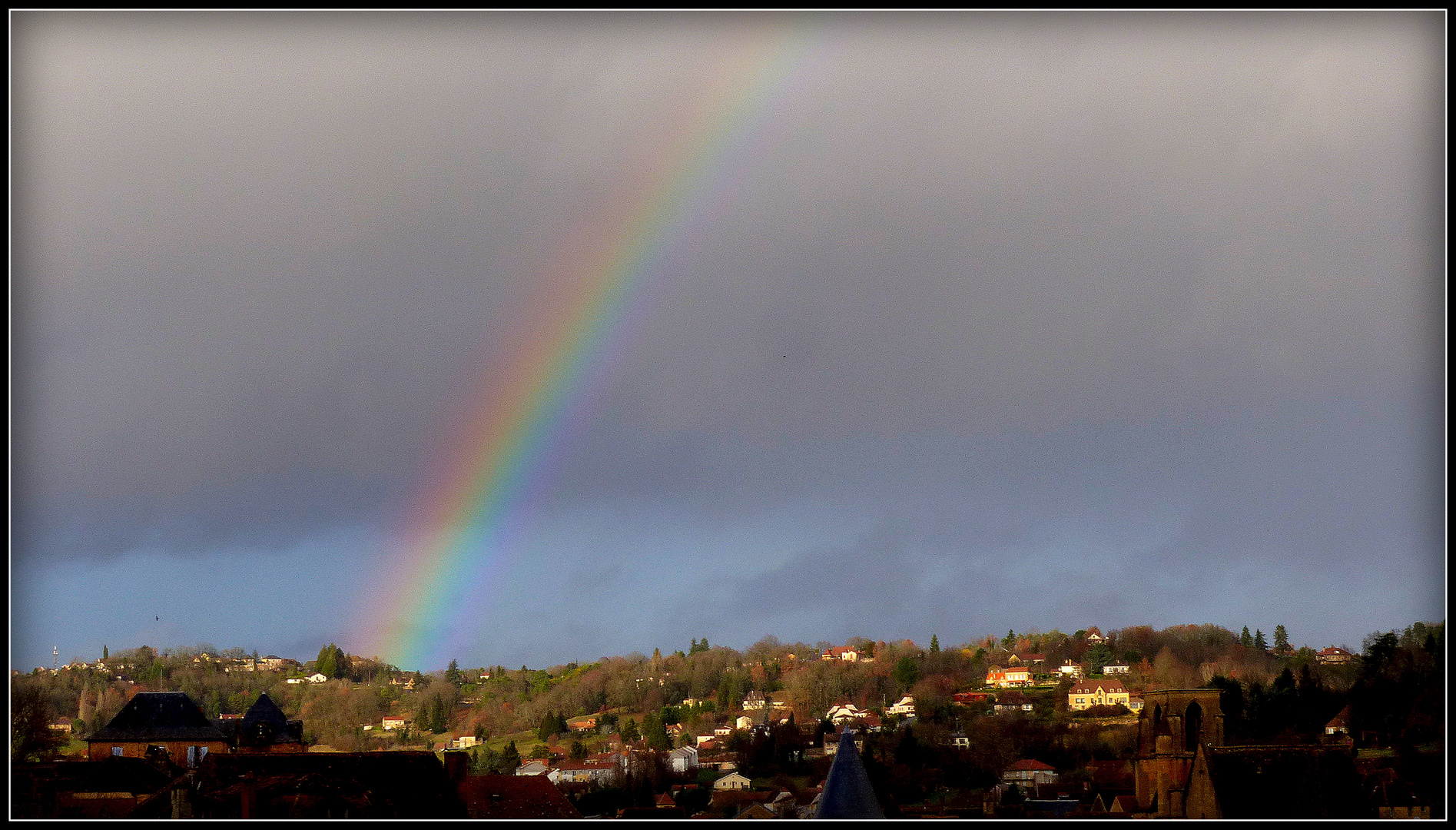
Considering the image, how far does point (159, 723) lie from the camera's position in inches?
2304

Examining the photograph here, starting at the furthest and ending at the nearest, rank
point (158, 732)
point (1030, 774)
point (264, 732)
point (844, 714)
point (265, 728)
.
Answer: point (844, 714)
point (1030, 774)
point (158, 732)
point (265, 728)
point (264, 732)

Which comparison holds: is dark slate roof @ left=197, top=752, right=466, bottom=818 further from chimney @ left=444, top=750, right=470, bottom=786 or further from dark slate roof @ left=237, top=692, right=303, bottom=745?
dark slate roof @ left=237, top=692, right=303, bottom=745

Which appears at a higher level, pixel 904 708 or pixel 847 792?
pixel 847 792

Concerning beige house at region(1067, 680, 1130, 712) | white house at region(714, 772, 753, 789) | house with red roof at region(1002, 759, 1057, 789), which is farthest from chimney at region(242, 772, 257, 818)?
beige house at region(1067, 680, 1130, 712)

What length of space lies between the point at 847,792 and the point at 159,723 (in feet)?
117

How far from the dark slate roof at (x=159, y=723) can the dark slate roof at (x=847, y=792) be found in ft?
108

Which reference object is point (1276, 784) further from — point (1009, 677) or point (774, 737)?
point (1009, 677)

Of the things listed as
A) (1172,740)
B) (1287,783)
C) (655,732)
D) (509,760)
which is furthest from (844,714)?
(1287,783)

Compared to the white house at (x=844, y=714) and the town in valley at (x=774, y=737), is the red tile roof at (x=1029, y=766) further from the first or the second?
the white house at (x=844, y=714)

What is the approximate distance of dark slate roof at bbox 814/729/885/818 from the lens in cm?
3456

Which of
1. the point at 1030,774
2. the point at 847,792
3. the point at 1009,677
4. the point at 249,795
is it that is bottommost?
the point at 1030,774

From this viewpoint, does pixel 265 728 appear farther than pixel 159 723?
No

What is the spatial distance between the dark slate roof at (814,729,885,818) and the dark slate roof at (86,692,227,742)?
108 feet

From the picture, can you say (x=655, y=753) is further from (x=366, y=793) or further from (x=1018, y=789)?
(x=366, y=793)
